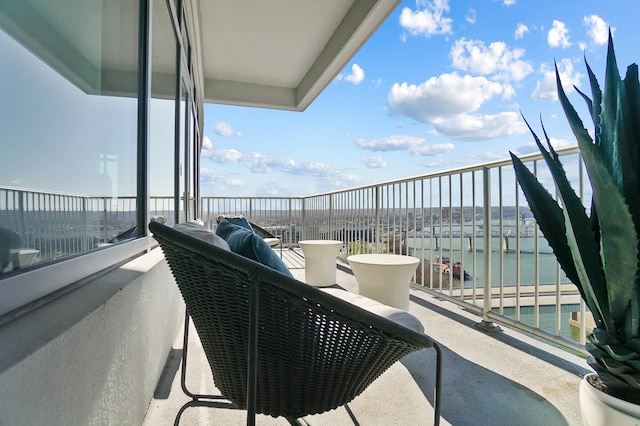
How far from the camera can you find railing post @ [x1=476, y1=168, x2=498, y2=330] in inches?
98.7

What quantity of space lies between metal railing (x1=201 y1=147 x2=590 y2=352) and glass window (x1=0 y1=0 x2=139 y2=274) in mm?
2189

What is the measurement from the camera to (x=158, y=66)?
203 cm

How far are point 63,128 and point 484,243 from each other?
8.57 ft

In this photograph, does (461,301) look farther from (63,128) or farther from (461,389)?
(63,128)

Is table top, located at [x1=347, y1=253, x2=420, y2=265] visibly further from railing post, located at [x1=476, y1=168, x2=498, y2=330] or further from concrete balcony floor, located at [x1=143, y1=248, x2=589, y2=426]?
railing post, located at [x1=476, y1=168, x2=498, y2=330]

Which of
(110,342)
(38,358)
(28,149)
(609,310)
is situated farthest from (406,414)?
(28,149)

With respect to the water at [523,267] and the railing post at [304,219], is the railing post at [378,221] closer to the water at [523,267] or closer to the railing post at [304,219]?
the water at [523,267]

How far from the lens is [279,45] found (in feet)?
16.8

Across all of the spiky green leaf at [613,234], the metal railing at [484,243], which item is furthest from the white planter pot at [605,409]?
the metal railing at [484,243]

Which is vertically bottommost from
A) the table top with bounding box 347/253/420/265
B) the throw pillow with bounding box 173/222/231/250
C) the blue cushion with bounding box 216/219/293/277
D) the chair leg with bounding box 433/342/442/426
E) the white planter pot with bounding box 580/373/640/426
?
the white planter pot with bounding box 580/373/640/426

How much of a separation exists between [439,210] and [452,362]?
1501 millimetres

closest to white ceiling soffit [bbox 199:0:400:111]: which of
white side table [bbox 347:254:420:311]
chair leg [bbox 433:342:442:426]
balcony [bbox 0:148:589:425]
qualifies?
balcony [bbox 0:148:589:425]

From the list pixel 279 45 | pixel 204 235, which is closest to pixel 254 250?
pixel 204 235

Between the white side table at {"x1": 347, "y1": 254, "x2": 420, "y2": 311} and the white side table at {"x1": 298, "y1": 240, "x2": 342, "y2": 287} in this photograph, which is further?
the white side table at {"x1": 298, "y1": 240, "x2": 342, "y2": 287}
